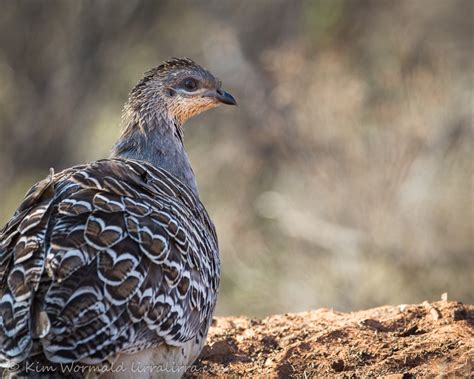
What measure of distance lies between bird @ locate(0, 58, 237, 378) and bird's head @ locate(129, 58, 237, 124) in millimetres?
1517

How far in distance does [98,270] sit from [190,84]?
3227mm

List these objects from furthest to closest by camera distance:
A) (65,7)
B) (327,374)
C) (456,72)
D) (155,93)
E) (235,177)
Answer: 1. (65,7)
2. (235,177)
3. (456,72)
4. (155,93)
5. (327,374)

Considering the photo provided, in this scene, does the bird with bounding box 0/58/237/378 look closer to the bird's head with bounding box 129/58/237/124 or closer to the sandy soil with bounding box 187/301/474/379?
the sandy soil with bounding box 187/301/474/379

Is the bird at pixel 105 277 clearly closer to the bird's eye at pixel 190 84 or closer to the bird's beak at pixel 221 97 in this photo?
the bird's eye at pixel 190 84

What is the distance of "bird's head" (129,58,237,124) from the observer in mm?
7734

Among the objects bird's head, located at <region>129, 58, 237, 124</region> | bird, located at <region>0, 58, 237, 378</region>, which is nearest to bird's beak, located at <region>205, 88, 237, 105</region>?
bird's head, located at <region>129, 58, 237, 124</region>

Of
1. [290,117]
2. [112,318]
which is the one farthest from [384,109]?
[112,318]

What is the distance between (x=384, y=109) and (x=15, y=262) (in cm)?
998

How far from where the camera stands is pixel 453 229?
13.2 meters

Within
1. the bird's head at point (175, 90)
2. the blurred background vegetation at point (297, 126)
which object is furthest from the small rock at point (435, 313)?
the blurred background vegetation at point (297, 126)

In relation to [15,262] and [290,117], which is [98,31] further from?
[15,262]

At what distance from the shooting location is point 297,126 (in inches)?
608

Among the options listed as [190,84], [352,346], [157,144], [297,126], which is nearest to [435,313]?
[352,346]

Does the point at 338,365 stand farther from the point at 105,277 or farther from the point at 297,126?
the point at 297,126
